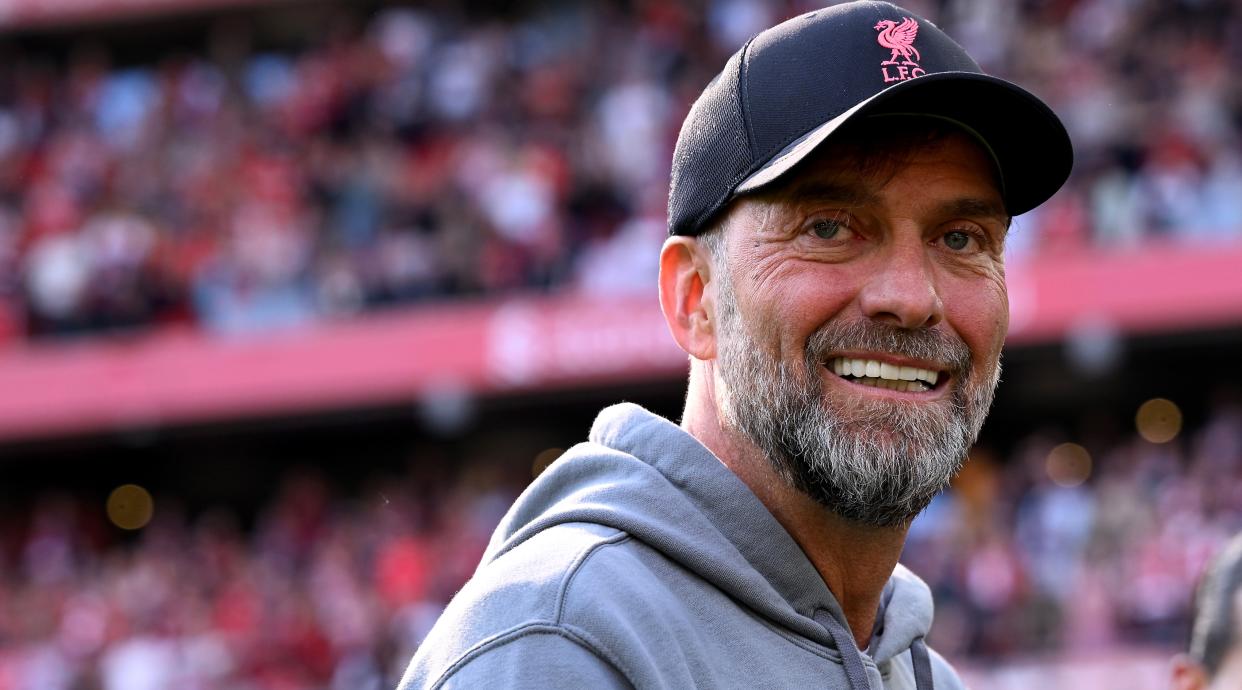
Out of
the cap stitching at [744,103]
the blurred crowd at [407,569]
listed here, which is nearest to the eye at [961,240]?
the cap stitching at [744,103]

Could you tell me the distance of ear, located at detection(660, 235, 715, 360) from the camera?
2102mm

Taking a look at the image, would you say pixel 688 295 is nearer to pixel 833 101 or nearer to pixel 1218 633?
pixel 833 101

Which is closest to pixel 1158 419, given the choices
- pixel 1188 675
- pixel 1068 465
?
pixel 1068 465

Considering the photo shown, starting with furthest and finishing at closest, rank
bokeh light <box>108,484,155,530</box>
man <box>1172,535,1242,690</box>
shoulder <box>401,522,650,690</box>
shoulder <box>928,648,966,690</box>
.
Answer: bokeh light <box>108,484,155,530</box> < man <box>1172,535,1242,690</box> < shoulder <box>928,648,966,690</box> < shoulder <box>401,522,650,690</box>

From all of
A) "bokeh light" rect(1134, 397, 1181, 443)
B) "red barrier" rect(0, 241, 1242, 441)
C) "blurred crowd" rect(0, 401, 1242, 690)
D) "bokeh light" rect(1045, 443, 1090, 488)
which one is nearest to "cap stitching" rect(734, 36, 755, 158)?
"blurred crowd" rect(0, 401, 1242, 690)

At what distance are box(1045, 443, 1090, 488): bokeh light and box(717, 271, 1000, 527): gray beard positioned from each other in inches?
401

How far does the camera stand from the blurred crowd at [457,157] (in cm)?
1287

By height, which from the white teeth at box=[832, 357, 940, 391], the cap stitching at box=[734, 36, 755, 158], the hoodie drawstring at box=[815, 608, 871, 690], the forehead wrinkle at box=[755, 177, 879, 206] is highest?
the cap stitching at box=[734, 36, 755, 158]

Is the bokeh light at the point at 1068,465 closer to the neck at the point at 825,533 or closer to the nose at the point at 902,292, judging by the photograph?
the neck at the point at 825,533

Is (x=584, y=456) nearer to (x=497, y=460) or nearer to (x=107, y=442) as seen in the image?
(x=497, y=460)

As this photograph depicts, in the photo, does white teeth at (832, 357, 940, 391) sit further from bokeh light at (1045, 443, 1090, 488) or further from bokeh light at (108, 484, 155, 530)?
bokeh light at (108, 484, 155, 530)

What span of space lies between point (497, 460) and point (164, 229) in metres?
3.48

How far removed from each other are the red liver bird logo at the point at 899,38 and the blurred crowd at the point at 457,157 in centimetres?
1060

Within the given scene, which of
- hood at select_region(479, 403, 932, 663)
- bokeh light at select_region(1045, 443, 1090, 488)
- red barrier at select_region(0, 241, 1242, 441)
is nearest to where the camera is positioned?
hood at select_region(479, 403, 932, 663)
